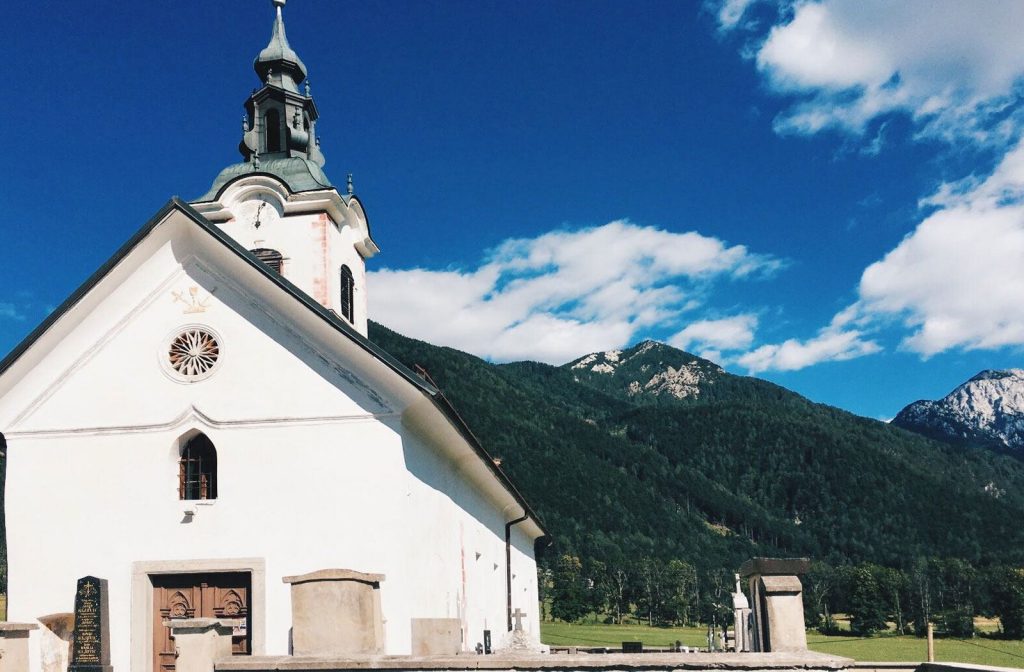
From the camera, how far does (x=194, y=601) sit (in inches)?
579

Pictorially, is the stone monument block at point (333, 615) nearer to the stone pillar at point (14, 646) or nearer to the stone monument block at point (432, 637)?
the stone monument block at point (432, 637)

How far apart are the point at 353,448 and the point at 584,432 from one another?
567 ft

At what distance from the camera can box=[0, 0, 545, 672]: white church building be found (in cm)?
1426

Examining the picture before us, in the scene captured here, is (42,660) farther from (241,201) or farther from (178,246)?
(241,201)

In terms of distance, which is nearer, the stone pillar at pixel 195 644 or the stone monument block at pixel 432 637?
the stone pillar at pixel 195 644

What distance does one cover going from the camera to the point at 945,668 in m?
14.2

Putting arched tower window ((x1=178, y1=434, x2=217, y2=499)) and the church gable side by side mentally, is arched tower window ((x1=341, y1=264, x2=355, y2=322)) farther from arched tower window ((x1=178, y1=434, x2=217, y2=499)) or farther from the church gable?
arched tower window ((x1=178, y1=434, x2=217, y2=499))

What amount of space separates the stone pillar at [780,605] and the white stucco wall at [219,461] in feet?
16.8

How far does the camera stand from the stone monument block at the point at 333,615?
11.2 m

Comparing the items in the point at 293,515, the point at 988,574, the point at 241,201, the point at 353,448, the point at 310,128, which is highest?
the point at 310,128

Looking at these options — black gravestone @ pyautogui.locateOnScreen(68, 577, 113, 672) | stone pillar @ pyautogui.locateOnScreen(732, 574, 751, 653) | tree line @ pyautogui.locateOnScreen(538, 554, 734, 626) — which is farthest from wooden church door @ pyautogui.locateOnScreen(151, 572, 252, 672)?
tree line @ pyautogui.locateOnScreen(538, 554, 734, 626)

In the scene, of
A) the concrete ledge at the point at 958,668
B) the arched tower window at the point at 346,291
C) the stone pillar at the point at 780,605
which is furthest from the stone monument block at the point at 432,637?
the arched tower window at the point at 346,291

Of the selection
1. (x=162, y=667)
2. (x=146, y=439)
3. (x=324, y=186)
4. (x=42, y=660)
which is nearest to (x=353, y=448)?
(x=146, y=439)


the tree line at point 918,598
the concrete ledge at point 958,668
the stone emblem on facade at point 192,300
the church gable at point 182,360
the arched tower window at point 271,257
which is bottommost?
the tree line at point 918,598
